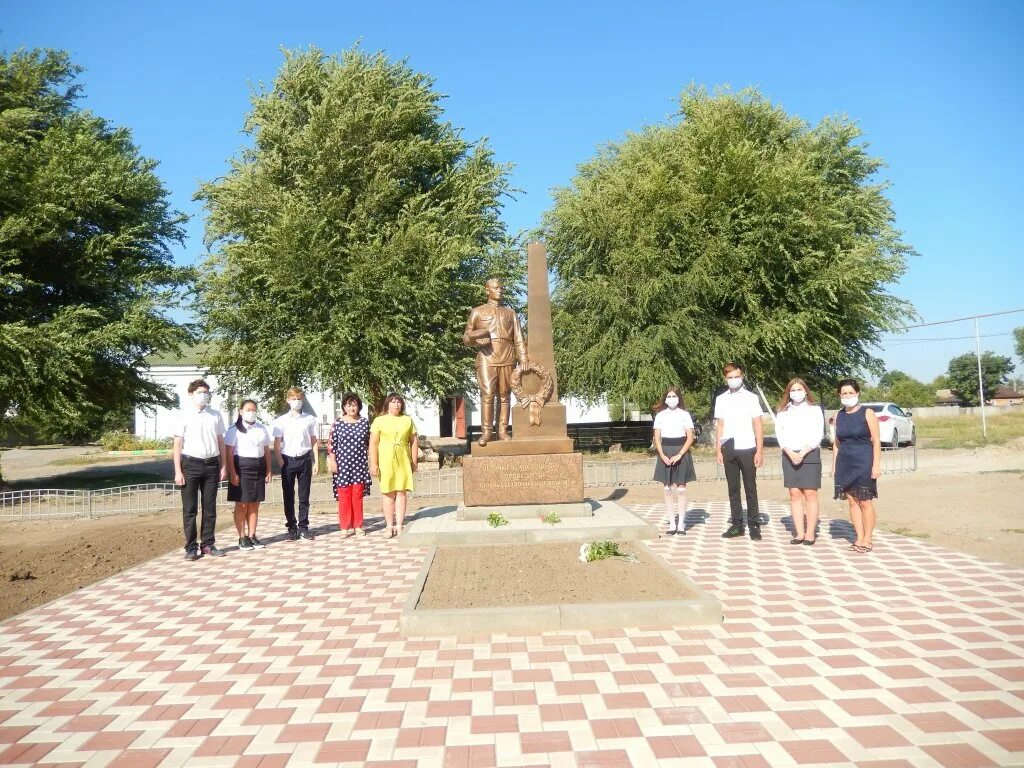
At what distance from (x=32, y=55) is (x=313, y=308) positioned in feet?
31.3

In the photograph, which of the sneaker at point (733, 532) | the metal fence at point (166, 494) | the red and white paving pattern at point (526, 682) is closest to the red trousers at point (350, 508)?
the red and white paving pattern at point (526, 682)

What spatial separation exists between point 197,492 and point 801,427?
6.97m

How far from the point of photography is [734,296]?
2142 centimetres

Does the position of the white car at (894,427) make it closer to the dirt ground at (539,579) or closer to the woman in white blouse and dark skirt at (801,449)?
the woman in white blouse and dark skirt at (801,449)

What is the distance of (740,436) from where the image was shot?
27.1 feet

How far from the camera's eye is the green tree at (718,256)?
20828 mm

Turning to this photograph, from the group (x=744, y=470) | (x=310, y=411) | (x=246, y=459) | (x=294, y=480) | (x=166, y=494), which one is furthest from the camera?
(x=310, y=411)

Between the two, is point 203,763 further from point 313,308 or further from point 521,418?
point 313,308

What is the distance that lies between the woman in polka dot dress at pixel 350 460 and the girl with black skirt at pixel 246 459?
92 cm

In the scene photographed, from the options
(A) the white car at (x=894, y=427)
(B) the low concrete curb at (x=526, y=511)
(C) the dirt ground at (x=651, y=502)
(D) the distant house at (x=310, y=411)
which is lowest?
(C) the dirt ground at (x=651, y=502)

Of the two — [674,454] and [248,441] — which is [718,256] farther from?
[248,441]

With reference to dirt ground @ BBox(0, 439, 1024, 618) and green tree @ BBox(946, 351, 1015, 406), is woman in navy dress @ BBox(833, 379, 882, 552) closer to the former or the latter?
dirt ground @ BBox(0, 439, 1024, 618)

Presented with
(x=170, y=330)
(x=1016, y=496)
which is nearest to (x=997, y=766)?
(x=1016, y=496)

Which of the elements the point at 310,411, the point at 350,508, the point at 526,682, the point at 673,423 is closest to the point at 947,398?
the point at 310,411
